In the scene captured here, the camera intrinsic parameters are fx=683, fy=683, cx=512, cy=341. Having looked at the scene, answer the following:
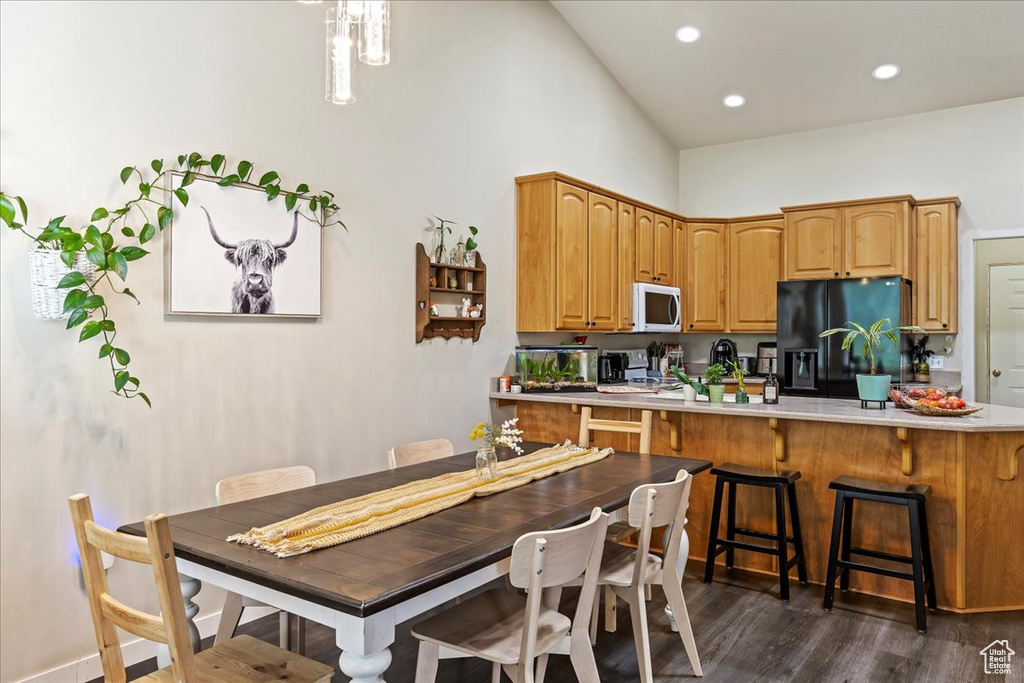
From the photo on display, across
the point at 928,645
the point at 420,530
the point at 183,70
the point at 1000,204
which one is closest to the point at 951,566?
the point at 928,645

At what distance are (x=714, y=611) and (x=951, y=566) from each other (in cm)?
115

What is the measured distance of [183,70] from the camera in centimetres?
288

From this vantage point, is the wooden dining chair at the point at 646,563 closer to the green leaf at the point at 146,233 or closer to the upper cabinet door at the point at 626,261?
the green leaf at the point at 146,233

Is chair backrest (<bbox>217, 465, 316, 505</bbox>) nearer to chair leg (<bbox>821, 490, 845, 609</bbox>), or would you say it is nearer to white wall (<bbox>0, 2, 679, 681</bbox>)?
white wall (<bbox>0, 2, 679, 681</bbox>)

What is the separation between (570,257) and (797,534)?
2220mm

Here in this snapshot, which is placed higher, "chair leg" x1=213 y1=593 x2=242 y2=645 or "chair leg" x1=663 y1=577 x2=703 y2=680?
"chair leg" x1=213 y1=593 x2=242 y2=645

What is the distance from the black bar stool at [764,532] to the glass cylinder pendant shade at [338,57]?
2.67 m

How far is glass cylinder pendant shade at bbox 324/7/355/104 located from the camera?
6.38 ft

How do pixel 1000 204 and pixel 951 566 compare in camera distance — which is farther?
pixel 1000 204

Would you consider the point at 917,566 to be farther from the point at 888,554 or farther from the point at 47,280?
the point at 47,280

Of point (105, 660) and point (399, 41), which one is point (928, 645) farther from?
point (399, 41)

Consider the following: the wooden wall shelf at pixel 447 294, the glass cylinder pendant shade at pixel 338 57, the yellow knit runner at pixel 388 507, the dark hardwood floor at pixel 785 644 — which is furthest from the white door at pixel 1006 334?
the glass cylinder pendant shade at pixel 338 57

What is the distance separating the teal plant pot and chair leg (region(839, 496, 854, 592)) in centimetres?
56

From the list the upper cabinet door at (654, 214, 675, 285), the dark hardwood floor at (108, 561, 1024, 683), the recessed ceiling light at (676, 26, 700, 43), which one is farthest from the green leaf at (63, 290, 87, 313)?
the upper cabinet door at (654, 214, 675, 285)
